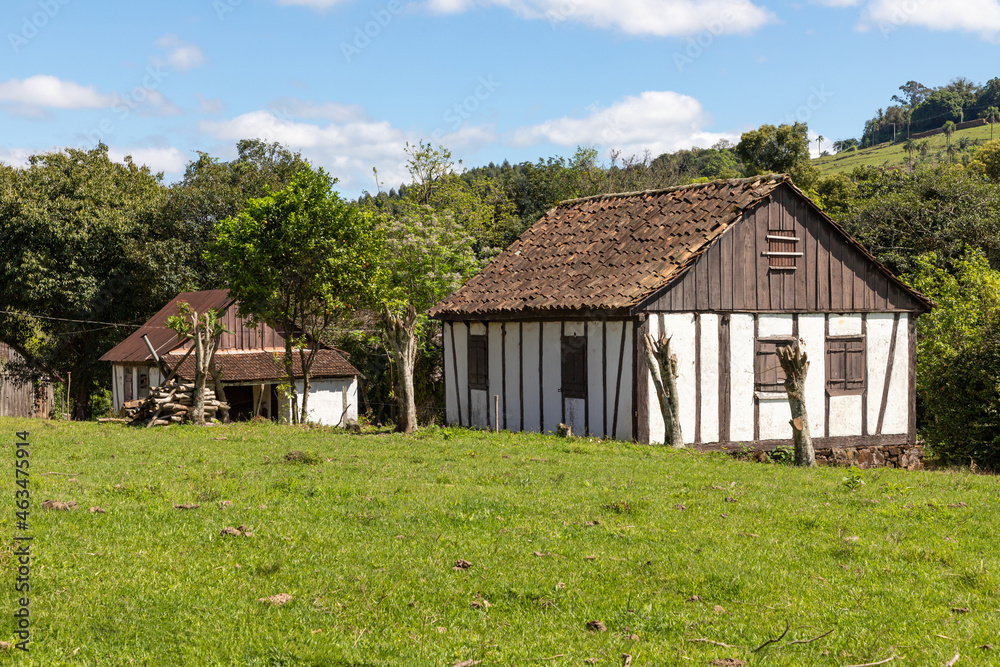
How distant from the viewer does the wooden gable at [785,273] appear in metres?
21.8

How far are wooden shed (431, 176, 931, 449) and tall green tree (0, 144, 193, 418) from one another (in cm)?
2481

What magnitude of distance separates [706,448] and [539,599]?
1445 centimetres

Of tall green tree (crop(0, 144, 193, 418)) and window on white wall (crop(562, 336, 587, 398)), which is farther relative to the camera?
tall green tree (crop(0, 144, 193, 418))

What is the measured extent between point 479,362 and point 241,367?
15.6 meters

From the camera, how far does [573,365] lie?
22.4 meters

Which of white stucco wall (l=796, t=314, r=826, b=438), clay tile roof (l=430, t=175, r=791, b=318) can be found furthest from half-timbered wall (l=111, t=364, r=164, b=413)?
white stucco wall (l=796, t=314, r=826, b=438)

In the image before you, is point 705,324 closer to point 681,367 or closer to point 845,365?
point 681,367

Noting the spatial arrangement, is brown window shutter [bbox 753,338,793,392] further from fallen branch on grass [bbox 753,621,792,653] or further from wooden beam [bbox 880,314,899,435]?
fallen branch on grass [bbox 753,621,792,653]

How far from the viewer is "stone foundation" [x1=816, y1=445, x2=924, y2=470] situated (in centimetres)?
2345

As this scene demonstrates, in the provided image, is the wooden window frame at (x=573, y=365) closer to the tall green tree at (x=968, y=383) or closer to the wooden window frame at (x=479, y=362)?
the wooden window frame at (x=479, y=362)

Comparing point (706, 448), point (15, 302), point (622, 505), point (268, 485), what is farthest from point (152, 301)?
point (622, 505)

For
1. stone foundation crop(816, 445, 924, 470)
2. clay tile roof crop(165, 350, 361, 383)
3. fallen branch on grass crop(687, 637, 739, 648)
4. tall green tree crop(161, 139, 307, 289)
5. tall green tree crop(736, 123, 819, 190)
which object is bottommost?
stone foundation crop(816, 445, 924, 470)

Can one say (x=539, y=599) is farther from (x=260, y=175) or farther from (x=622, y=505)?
(x=260, y=175)

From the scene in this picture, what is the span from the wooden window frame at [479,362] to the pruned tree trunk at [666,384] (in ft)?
19.5
